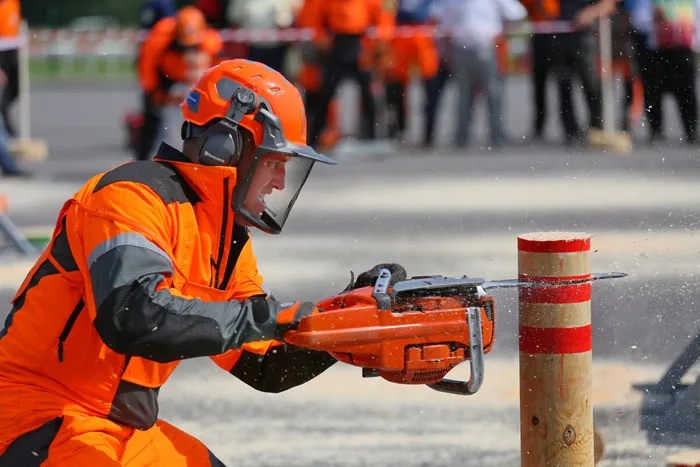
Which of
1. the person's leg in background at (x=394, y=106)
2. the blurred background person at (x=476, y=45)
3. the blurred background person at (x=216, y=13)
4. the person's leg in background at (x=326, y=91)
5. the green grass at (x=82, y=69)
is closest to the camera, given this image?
the blurred background person at (x=476, y=45)

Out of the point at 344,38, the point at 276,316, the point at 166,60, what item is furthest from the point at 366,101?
the point at 276,316

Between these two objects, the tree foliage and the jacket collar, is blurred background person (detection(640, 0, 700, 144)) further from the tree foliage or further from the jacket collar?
the tree foliage

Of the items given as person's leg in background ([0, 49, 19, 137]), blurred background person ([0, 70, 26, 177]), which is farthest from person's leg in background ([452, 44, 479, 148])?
person's leg in background ([0, 49, 19, 137])

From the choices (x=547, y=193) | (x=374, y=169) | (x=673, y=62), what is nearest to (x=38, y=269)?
(x=547, y=193)

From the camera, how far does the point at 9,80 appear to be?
55.5 feet

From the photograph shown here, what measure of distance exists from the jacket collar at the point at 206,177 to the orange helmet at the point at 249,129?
25mm

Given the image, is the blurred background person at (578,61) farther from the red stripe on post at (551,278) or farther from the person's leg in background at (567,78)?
the red stripe on post at (551,278)

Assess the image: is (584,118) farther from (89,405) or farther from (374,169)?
(89,405)

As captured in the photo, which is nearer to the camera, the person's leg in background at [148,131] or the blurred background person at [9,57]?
the person's leg in background at [148,131]

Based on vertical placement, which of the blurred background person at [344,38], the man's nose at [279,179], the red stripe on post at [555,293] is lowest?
the blurred background person at [344,38]

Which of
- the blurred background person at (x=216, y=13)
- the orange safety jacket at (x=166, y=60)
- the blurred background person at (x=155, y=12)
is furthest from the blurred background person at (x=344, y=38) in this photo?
the orange safety jacket at (x=166, y=60)

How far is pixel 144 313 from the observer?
365 centimetres

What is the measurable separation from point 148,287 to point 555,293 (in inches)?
51.6

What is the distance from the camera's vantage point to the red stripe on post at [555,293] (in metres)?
4.42
